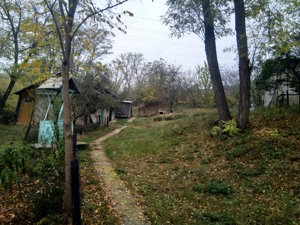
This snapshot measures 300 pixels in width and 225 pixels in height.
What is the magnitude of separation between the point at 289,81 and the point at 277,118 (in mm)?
2643

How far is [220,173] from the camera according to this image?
7.36 metres

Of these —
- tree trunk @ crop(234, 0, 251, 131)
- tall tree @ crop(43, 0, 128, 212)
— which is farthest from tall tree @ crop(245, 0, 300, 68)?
tall tree @ crop(43, 0, 128, 212)

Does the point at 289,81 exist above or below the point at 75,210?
above

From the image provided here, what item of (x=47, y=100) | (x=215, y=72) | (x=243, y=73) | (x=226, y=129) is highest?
(x=215, y=72)

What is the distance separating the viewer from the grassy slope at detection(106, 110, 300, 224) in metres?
4.82

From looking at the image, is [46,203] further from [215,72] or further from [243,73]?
[215,72]

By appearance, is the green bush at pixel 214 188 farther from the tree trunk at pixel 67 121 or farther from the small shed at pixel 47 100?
the small shed at pixel 47 100

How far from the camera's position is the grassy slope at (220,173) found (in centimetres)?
482

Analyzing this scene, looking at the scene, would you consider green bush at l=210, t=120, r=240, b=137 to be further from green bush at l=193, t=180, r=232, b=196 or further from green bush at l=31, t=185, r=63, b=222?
green bush at l=31, t=185, r=63, b=222

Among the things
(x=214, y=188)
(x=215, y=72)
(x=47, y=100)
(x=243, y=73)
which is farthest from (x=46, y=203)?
(x=47, y=100)

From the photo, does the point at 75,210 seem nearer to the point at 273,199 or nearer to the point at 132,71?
the point at 273,199

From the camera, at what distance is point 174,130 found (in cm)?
1277

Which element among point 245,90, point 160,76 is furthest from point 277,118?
point 160,76

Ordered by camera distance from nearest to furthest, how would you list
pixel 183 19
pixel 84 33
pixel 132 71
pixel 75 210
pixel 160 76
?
pixel 75 210 < pixel 84 33 < pixel 183 19 < pixel 160 76 < pixel 132 71
